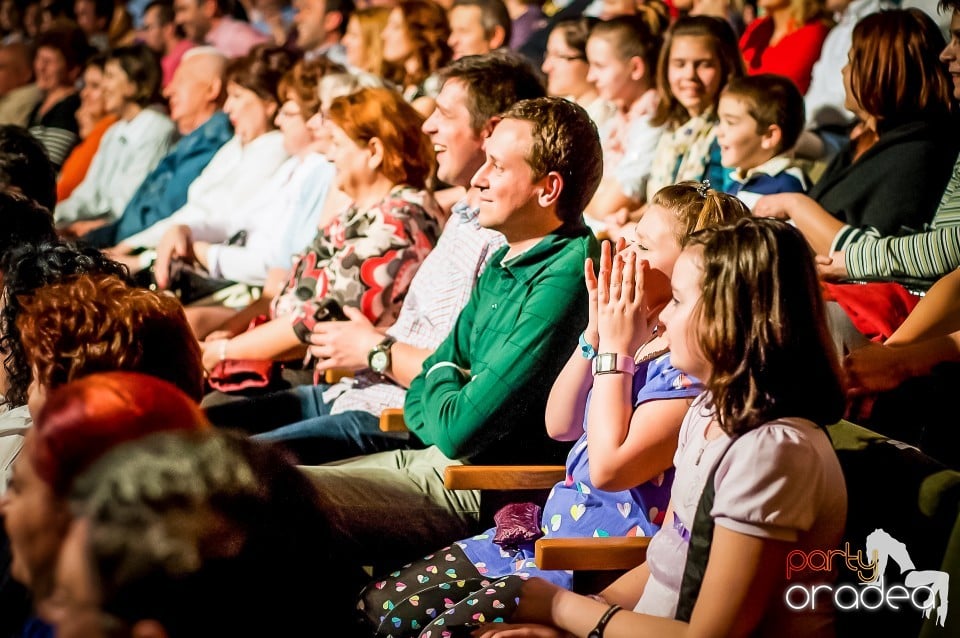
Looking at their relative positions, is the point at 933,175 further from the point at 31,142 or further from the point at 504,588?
the point at 31,142

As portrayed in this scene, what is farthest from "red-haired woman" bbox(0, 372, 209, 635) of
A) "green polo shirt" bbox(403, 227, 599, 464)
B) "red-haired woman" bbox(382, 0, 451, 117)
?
"red-haired woman" bbox(382, 0, 451, 117)

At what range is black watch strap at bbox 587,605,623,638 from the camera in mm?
1544

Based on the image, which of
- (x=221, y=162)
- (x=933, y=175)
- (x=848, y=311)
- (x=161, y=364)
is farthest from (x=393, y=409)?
(x=221, y=162)

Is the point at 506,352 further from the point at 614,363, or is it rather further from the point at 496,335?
the point at 614,363

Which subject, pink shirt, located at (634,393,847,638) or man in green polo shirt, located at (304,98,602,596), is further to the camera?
man in green polo shirt, located at (304,98,602,596)

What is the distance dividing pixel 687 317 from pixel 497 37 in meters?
3.31

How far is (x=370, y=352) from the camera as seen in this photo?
265 centimetres

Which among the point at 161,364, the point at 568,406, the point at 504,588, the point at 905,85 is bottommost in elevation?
the point at 504,588

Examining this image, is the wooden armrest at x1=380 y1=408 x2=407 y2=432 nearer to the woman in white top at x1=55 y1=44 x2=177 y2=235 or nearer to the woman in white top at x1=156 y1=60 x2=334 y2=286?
the woman in white top at x1=156 y1=60 x2=334 y2=286

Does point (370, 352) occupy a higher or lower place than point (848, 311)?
lower

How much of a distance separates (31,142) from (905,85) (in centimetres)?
242

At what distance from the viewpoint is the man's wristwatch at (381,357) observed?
261 cm

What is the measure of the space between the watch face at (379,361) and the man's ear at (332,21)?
3638 millimetres
